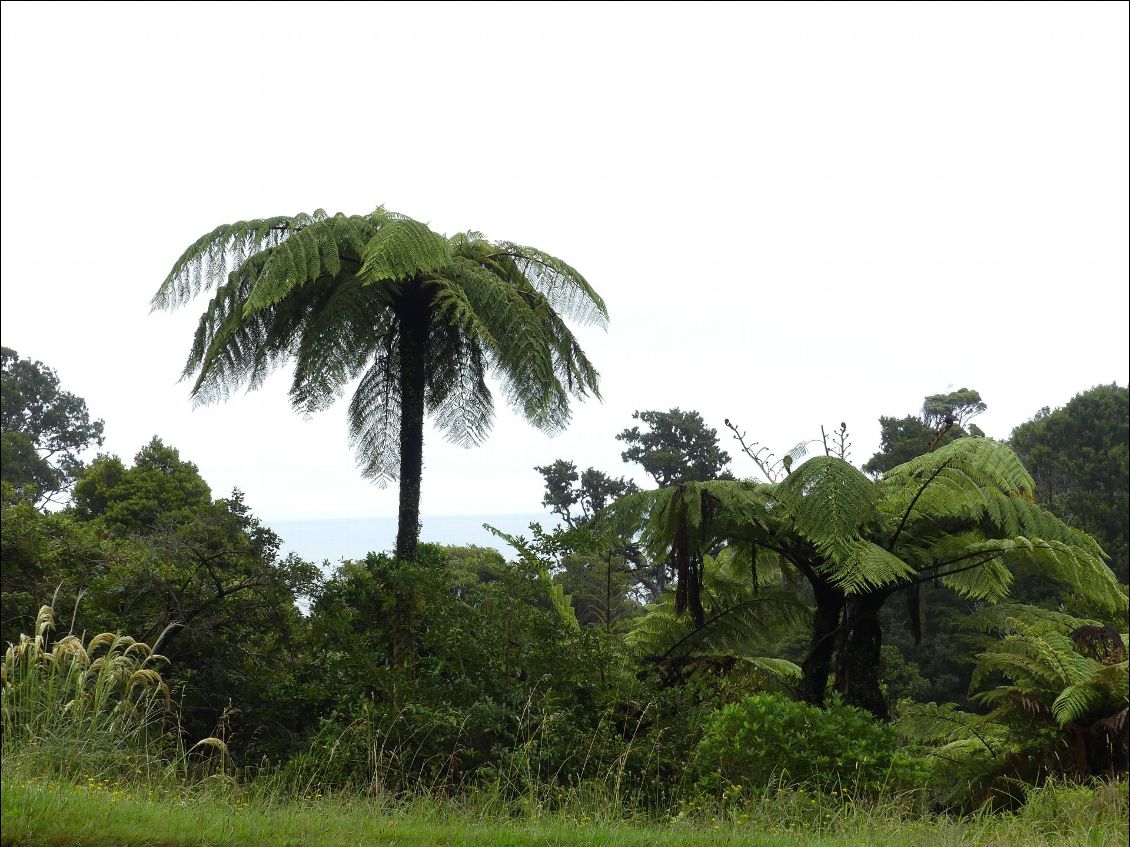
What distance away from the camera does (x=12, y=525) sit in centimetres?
739

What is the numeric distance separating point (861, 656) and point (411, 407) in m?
4.30

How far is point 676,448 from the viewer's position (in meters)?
Result: 30.0

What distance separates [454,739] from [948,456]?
437 cm

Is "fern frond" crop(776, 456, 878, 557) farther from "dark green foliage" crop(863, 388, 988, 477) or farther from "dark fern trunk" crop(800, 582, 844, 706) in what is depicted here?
"dark green foliage" crop(863, 388, 988, 477)

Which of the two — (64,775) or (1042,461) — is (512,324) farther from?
(1042,461)

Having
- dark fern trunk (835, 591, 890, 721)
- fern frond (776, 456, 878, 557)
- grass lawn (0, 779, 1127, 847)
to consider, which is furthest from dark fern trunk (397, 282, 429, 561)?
grass lawn (0, 779, 1127, 847)

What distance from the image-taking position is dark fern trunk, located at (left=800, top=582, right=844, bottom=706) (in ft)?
26.0

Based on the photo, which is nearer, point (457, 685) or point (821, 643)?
point (457, 685)

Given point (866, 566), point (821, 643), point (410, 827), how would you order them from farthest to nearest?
point (821, 643), point (866, 566), point (410, 827)

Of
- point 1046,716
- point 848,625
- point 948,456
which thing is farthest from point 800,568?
point 1046,716

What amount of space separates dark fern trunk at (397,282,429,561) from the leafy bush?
11.3 feet

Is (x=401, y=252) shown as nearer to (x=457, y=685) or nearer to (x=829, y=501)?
(x=457, y=685)

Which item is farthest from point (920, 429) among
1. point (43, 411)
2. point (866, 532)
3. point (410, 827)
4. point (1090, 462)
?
point (43, 411)

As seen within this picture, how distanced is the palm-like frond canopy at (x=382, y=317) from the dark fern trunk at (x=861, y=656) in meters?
3.22
